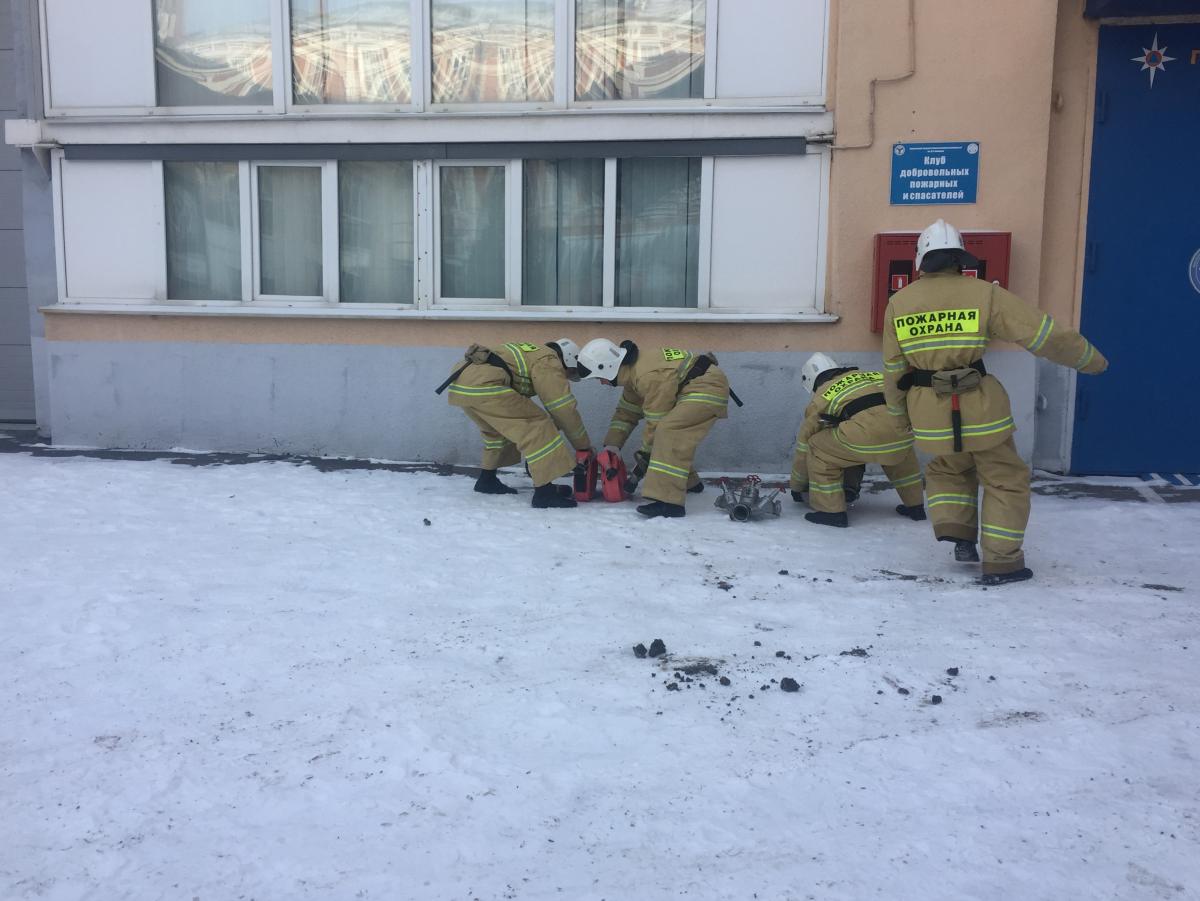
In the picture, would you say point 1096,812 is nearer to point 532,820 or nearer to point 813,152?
point 532,820

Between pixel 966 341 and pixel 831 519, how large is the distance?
1891 mm

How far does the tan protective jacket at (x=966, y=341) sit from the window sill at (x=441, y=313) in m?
2.78

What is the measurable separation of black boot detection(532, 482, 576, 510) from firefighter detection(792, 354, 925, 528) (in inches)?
68.1

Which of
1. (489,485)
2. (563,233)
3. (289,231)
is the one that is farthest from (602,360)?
(289,231)

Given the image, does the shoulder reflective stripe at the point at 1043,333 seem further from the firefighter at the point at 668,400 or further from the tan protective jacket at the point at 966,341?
the firefighter at the point at 668,400

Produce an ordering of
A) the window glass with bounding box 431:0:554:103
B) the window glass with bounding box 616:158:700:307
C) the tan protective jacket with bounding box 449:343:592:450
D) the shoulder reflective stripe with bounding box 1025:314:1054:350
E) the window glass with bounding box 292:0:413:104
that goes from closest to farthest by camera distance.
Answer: the shoulder reflective stripe with bounding box 1025:314:1054:350
the tan protective jacket with bounding box 449:343:592:450
the window glass with bounding box 616:158:700:307
the window glass with bounding box 431:0:554:103
the window glass with bounding box 292:0:413:104

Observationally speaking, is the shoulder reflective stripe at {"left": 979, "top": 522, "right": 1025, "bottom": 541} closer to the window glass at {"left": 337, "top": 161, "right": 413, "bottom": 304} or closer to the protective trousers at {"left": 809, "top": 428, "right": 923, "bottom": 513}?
the protective trousers at {"left": 809, "top": 428, "right": 923, "bottom": 513}

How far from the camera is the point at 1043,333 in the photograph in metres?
5.27

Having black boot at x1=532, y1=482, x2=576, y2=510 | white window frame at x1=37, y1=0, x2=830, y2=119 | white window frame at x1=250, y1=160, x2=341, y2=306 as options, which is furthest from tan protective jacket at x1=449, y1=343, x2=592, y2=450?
white window frame at x1=37, y1=0, x2=830, y2=119

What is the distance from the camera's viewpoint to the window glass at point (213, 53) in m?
9.15

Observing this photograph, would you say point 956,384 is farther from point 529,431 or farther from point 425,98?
point 425,98

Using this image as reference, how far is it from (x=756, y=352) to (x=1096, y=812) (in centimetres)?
570

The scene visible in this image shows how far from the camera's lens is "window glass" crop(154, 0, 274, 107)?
915 cm

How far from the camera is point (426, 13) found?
29.0 ft
